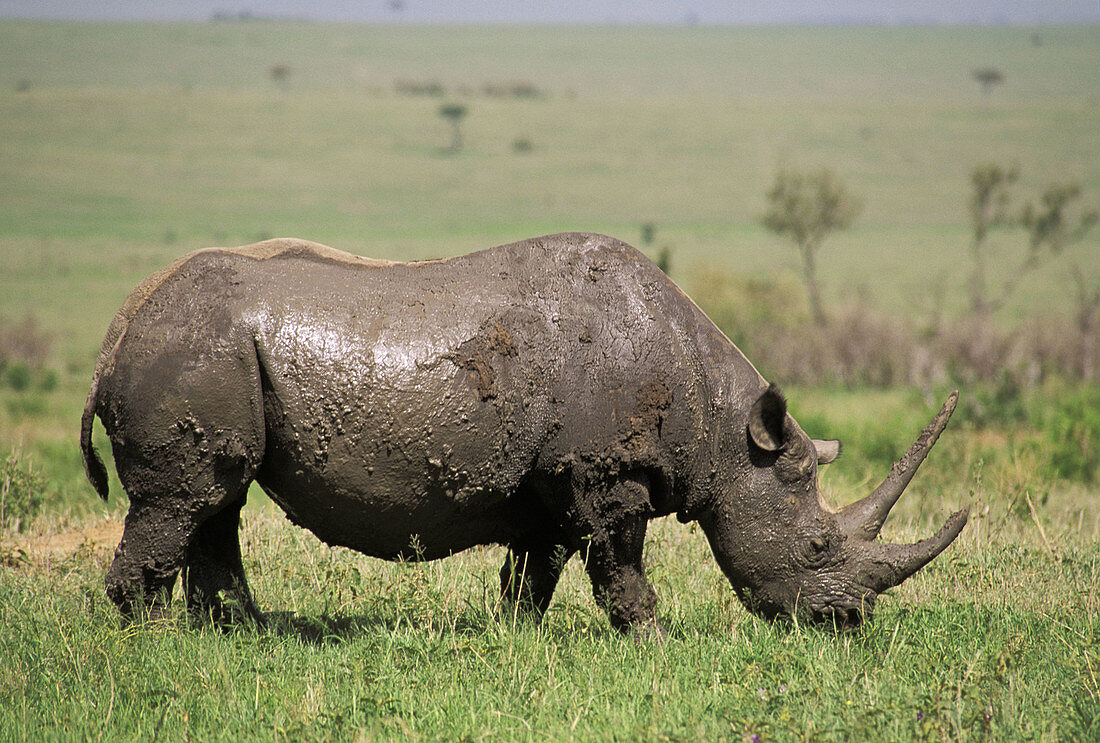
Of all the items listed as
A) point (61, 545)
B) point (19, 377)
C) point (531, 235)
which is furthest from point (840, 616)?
point (531, 235)

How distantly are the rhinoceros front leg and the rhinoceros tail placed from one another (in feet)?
7.89

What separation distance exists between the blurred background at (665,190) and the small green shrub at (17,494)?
36 mm

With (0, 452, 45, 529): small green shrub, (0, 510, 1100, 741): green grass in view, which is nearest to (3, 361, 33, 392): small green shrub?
(0, 452, 45, 529): small green shrub

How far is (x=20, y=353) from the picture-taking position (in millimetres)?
24203

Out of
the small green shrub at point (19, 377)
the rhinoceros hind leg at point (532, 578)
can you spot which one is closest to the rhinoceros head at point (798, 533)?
the rhinoceros hind leg at point (532, 578)

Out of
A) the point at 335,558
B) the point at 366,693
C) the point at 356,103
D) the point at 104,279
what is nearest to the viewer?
the point at 366,693

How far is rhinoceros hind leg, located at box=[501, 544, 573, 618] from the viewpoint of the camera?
565cm

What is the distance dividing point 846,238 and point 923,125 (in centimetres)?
2487

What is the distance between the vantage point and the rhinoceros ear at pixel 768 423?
16.7ft

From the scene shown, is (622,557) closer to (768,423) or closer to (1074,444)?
(768,423)

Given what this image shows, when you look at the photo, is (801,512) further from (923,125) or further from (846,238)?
(923,125)

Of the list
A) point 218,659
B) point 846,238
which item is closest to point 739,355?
point 218,659

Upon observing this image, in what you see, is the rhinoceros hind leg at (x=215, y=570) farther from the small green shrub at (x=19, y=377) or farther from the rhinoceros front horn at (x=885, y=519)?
the small green shrub at (x=19, y=377)

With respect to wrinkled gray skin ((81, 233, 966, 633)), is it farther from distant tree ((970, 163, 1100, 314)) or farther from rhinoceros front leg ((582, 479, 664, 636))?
distant tree ((970, 163, 1100, 314))
